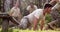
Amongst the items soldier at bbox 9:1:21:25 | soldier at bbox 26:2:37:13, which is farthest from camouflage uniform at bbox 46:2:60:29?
soldier at bbox 9:1:21:25

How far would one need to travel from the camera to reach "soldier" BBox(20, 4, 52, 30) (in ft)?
24.7

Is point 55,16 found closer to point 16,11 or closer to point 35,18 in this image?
point 35,18

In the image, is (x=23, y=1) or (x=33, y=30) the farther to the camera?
(x=23, y=1)

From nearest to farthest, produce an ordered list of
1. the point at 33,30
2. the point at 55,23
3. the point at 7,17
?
the point at 7,17, the point at 33,30, the point at 55,23

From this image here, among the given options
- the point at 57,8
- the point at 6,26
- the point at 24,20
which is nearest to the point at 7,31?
the point at 6,26

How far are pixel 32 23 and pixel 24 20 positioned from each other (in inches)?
13.2

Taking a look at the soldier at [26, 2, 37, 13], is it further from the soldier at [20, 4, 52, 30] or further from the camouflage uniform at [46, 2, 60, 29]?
the camouflage uniform at [46, 2, 60, 29]

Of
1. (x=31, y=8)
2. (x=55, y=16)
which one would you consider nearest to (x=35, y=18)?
(x=31, y=8)

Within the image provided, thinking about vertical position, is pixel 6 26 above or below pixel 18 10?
below

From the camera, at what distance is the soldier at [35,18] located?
7.53 metres

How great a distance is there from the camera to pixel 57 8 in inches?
331

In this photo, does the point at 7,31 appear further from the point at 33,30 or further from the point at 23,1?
the point at 23,1

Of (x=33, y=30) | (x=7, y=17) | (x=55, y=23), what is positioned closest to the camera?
(x=7, y=17)

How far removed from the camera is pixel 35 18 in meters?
7.81
